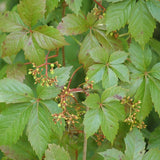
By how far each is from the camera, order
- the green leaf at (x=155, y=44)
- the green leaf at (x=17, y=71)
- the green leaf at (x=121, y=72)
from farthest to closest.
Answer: the green leaf at (x=155, y=44) < the green leaf at (x=17, y=71) < the green leaf at (x=121, y=72)

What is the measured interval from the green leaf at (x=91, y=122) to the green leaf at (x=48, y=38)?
35 centimetres

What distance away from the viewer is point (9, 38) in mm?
1111

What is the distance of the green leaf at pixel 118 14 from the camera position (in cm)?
113

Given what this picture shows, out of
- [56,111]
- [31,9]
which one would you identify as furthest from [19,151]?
[31,9]

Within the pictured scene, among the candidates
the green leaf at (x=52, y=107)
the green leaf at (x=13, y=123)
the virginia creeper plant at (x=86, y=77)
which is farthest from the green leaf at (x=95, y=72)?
the green leaf at (x=13, y=123)

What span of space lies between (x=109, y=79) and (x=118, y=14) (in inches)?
12.3

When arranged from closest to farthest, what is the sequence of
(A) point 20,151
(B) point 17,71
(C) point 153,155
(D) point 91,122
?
(D) point 91,122, (C) point 153,155, (B) point 17,71, (A) point 20,151

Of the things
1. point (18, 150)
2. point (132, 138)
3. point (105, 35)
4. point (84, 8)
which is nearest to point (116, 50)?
point (105, 35)

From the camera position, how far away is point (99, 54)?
45.0 inches

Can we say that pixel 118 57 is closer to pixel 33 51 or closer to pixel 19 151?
pixel 33 51

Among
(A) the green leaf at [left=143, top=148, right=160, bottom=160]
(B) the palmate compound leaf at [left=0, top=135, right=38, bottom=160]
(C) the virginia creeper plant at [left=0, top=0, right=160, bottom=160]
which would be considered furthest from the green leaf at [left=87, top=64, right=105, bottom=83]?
(B) the palmate compound leaf at [left=0, top=135, right=38, bottom=160]

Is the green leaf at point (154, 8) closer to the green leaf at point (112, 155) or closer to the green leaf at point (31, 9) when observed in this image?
the green leaf at point (31, 9)

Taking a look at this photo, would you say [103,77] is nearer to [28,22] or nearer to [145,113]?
[145,113]

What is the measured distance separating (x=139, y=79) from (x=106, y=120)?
306mm
